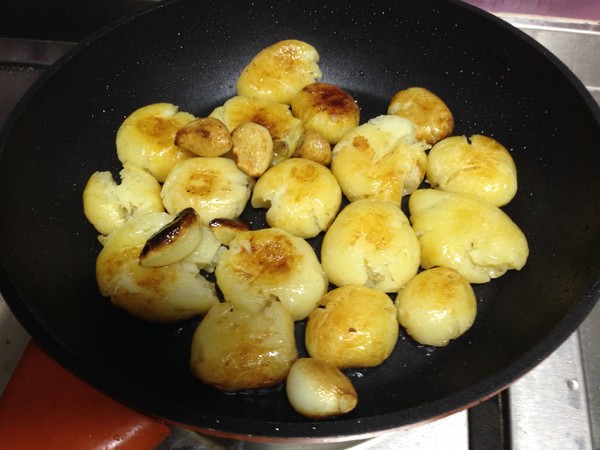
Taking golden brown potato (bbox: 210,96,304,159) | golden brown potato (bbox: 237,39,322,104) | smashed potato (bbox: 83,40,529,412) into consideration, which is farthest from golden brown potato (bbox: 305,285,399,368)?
golden brown potato (bbox: 237,39,322,104)

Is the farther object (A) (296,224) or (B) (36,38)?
(B) (36,38)

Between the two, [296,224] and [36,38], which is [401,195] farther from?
[36,38]

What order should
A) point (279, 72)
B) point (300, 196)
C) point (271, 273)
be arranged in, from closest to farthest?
point (271, 273)
point (300, 196)
point (279, 72)

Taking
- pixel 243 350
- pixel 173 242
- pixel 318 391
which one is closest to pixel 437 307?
pixel 318 391

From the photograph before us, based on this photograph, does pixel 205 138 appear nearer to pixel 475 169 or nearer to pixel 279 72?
pixel 279 72

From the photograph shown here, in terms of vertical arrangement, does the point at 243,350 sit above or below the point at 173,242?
below

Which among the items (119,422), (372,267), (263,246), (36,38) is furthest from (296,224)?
(36,38)

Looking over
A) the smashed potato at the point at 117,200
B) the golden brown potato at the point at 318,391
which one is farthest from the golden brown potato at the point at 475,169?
the smashed potato at the point at 117,200
